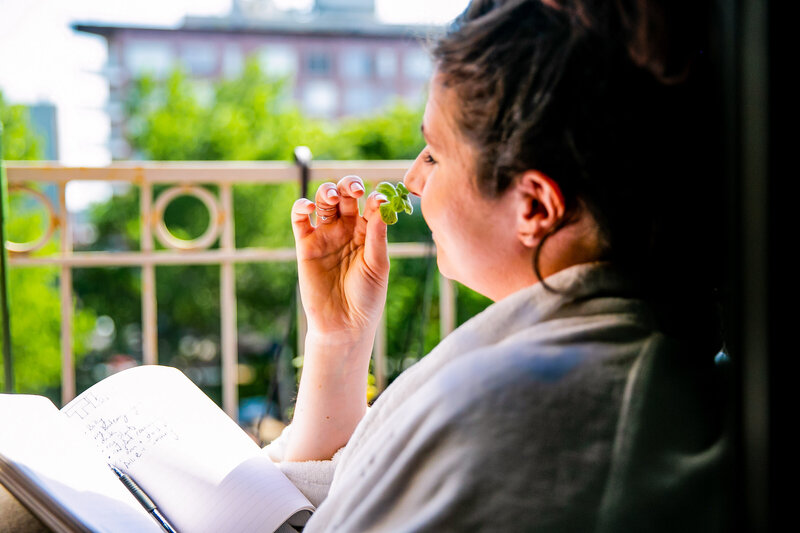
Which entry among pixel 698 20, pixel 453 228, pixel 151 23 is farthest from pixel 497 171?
pixel 151 23

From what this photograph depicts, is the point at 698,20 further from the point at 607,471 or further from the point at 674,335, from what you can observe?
the point at 607,471

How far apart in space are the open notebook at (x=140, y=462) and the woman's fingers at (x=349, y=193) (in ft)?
1.23

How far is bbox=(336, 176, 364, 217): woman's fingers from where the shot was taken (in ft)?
3.70

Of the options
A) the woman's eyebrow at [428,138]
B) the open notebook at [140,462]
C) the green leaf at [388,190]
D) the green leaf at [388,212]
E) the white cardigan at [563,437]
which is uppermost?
the woman's eyebrow at [428,138]

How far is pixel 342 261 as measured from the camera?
1213mm

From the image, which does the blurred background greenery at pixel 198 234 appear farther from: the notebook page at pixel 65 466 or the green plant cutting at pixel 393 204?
the notebook page at pixel 65 466

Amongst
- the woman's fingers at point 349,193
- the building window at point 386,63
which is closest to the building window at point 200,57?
the building window at point 386,63

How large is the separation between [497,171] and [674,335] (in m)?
0.23

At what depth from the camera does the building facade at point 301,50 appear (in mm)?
38906

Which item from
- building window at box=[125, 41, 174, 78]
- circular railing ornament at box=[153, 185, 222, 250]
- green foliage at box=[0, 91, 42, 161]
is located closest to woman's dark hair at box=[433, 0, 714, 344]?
circular railing ornament at box=[153, 185, 222, 250]

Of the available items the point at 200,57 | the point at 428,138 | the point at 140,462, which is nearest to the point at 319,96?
the point at 200,57

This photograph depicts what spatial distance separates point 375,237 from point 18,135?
15169 mm

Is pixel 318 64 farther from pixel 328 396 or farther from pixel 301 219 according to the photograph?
pixel 328 396

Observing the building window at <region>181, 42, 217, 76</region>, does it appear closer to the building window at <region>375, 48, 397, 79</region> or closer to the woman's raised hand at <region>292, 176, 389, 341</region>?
the building window at <region>375, 48, 397, 79</region>
